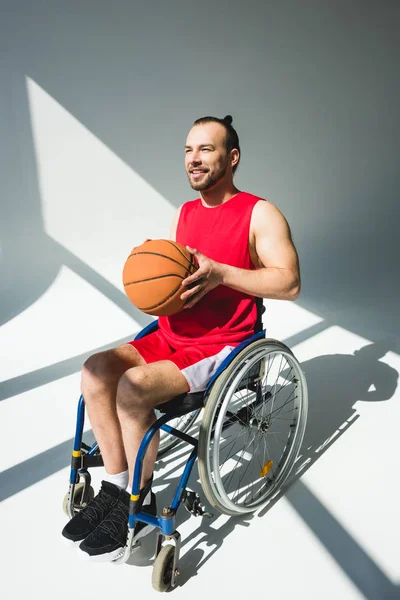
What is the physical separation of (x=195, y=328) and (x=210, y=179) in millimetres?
515

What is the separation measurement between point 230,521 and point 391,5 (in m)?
4.95

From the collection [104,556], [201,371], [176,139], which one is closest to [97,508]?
[104,556]

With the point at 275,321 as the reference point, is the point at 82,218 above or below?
below

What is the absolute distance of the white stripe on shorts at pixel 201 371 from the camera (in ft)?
5.09

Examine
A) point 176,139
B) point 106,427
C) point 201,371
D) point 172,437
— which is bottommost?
point 172,437

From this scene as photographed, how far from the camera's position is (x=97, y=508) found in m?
1.52

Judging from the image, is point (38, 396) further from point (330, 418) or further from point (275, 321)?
point (275, 321)

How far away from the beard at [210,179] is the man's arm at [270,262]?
17cm

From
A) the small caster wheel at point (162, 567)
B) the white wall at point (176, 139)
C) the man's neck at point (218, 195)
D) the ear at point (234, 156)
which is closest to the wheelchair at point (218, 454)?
the small caster wheel at point (162, 567)

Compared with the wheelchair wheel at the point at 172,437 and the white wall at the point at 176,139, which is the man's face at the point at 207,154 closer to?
the wheelchair wheel at the point at 172,437

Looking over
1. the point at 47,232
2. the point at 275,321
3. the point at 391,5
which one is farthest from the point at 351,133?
the point at 47,232

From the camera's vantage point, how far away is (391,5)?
477 cm

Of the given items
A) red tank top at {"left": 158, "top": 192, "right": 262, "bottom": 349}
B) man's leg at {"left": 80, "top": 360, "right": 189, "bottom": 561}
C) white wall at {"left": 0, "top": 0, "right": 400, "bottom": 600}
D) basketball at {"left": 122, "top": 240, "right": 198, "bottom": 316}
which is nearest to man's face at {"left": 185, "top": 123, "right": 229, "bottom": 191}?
red tank top at {"left": 158, "top": 192, "right": 262, "bottom": 349}

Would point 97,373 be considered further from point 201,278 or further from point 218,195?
point 218,195
